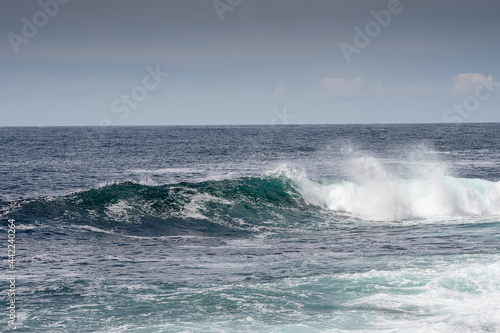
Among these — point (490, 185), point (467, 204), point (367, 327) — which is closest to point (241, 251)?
point (367, 327)

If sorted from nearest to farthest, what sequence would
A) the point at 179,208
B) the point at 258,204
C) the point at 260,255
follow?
the point at 260,255 → the point at 179,208 → the point at 258,204

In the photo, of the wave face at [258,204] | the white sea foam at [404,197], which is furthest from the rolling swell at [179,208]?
the white sea foam at [404,197]

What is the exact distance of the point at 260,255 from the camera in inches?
805

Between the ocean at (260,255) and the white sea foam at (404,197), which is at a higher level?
the white sea foam at (404,197)

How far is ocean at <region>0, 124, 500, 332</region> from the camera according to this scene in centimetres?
1384

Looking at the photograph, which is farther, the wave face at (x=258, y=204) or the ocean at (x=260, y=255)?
the wave face at (x=258, y=204)

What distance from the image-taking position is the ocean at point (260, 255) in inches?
545

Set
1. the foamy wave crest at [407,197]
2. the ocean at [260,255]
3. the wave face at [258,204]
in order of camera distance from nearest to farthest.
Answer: the ocean at [260,255] < the wave face at [258,204] < the foamy wave crest at [407,197]

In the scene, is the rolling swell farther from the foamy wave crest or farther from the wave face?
the foamy wave crest

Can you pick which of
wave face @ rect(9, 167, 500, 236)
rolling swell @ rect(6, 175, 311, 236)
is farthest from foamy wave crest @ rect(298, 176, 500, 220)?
rolling swell @ rect(6, 175, 311, 236)

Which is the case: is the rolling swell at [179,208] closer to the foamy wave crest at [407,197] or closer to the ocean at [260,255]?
the ocean at [260,255]

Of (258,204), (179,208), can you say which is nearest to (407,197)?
(258,204)

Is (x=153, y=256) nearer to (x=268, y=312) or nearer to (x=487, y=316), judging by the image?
(x=268, y=312)

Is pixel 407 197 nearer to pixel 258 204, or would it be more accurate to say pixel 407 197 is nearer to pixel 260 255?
pixel 258 204
